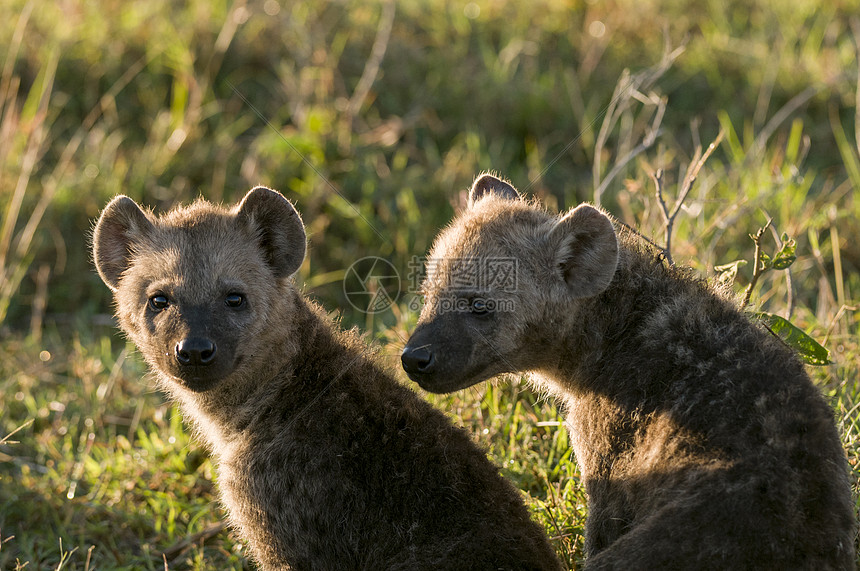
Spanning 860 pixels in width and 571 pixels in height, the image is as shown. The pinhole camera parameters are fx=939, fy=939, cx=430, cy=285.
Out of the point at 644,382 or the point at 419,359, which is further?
the point at 419,359

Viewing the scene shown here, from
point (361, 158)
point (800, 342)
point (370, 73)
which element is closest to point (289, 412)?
point (800, 342)

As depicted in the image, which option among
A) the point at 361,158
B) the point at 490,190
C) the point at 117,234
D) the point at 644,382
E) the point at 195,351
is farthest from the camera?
the point at 361,158

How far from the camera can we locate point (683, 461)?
339 cm

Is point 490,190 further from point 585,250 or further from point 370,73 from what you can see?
point 370,73

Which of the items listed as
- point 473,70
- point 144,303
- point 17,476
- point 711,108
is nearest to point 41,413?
point 17,476

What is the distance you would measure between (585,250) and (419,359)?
32.5 inches

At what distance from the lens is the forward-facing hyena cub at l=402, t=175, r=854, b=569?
3152 millimetres

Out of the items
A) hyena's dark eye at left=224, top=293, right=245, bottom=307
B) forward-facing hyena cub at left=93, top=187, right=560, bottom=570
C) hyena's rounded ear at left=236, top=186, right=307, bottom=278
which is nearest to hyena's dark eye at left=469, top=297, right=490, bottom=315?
forward-facing hyena cub at left=93, top=187, right=560, bottom=570

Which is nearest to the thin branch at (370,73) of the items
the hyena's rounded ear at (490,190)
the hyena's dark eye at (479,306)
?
the hyena's rounded ear at (490,190)

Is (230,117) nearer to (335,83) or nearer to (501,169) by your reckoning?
(335,83)

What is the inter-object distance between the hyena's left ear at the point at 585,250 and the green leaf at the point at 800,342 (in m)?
0.78

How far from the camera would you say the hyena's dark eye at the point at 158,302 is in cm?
408

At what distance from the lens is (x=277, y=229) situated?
14.3 ft

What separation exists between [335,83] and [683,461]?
5.65 metres
